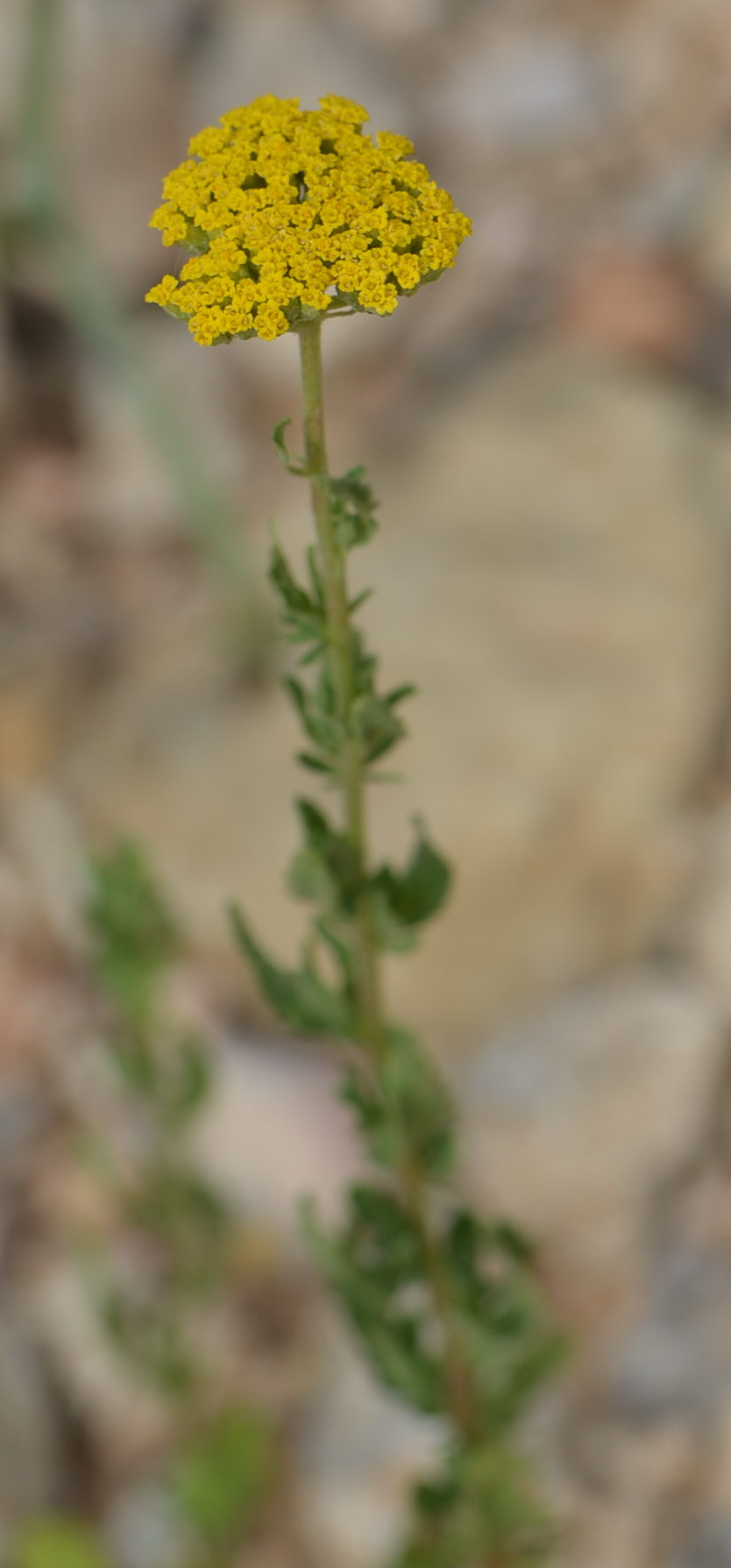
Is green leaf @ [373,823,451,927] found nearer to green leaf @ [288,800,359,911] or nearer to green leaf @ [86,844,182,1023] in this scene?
green leaf @ [288,800,359,911]

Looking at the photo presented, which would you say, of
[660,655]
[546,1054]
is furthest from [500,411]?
[546,1054]

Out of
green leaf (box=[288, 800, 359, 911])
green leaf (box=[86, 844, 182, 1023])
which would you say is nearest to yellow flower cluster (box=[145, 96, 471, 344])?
green leaf (box=[288, 800, 359, 911])

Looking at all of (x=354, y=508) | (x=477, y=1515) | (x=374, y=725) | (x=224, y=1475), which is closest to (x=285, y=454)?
(x=354, y=508)

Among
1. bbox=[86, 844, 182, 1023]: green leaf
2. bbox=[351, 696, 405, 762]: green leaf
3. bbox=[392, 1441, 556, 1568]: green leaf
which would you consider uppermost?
bbox=[86, 844, 182, 1023]: green leaf

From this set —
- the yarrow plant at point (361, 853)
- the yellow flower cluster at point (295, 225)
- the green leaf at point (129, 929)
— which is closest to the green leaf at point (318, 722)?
the yarrow plant at point (361, 853)

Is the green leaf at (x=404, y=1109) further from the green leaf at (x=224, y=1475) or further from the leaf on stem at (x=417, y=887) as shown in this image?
the green leaf at (x=224, y=1475)

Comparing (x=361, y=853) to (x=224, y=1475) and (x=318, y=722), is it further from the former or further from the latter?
(x=224, y=1475)
